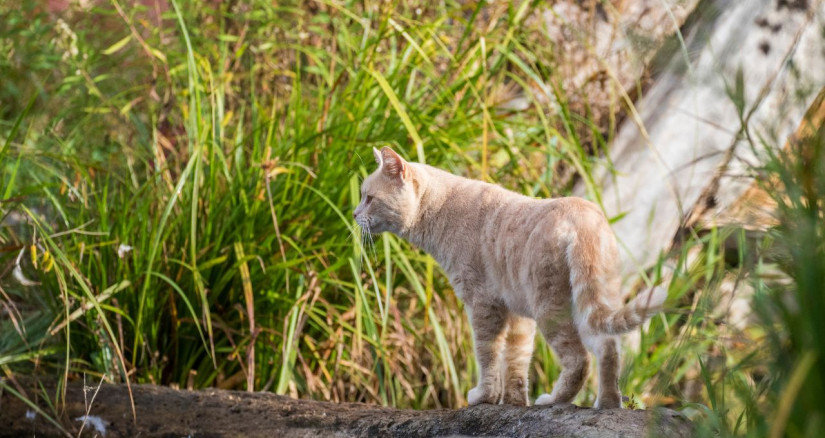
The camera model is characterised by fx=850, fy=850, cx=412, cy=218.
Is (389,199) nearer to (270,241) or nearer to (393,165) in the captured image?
(393,165)

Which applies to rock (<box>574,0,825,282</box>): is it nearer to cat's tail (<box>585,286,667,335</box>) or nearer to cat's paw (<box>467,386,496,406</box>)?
cat's paw (<box>467,386,496,406</box>)

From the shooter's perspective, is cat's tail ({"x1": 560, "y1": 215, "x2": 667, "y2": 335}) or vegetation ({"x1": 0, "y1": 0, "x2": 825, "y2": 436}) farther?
vegetation ({"x1": 0, "y1": 0, "x2": 825, "y2": 436})

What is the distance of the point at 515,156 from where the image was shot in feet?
10.0

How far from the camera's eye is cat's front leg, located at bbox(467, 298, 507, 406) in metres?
2.14

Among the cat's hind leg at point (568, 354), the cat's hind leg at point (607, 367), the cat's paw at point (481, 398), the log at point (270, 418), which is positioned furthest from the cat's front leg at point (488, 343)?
the cat's hind leg at point (607, 367)

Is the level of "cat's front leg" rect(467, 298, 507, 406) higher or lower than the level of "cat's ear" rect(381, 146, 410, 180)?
lower

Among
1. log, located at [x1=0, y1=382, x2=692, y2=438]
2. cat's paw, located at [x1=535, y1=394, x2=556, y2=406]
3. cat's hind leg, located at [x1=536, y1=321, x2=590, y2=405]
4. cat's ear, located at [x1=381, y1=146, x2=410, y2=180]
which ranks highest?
cat's ear, located at [x1=381, y1=146, x2=410, y2=180]

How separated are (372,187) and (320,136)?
57cm

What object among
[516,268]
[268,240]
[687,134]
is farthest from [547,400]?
[687,134]

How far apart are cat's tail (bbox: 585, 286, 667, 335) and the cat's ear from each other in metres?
0.72

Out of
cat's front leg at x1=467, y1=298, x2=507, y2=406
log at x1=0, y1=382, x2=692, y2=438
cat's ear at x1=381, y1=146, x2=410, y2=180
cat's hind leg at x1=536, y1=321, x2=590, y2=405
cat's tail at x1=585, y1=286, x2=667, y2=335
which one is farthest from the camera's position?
cat's ear at x1=381, y1=146, x2=410, y2=180

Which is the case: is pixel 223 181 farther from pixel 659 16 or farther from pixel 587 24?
pixel 659 16

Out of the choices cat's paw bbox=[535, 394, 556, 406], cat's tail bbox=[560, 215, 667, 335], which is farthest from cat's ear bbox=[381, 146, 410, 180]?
cat's paw bbox=[535, 394, 556, 406]

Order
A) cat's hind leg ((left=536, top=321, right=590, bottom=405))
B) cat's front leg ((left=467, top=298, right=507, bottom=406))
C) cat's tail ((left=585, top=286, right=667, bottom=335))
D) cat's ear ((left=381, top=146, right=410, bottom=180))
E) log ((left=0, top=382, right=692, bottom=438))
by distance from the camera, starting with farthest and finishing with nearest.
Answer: cat's ear ((left=381, top=146, right=410, bottom=180))
cat's front leg ((left=467, top=298, right=507, bottom=406))
cat's hind leg ((left=536, top=321, right=590, bottom=405))
log ((left=0, top=382, right=692, bottom=438))
cat's tail ((left=585, top=286, right=667, bottom=335))
